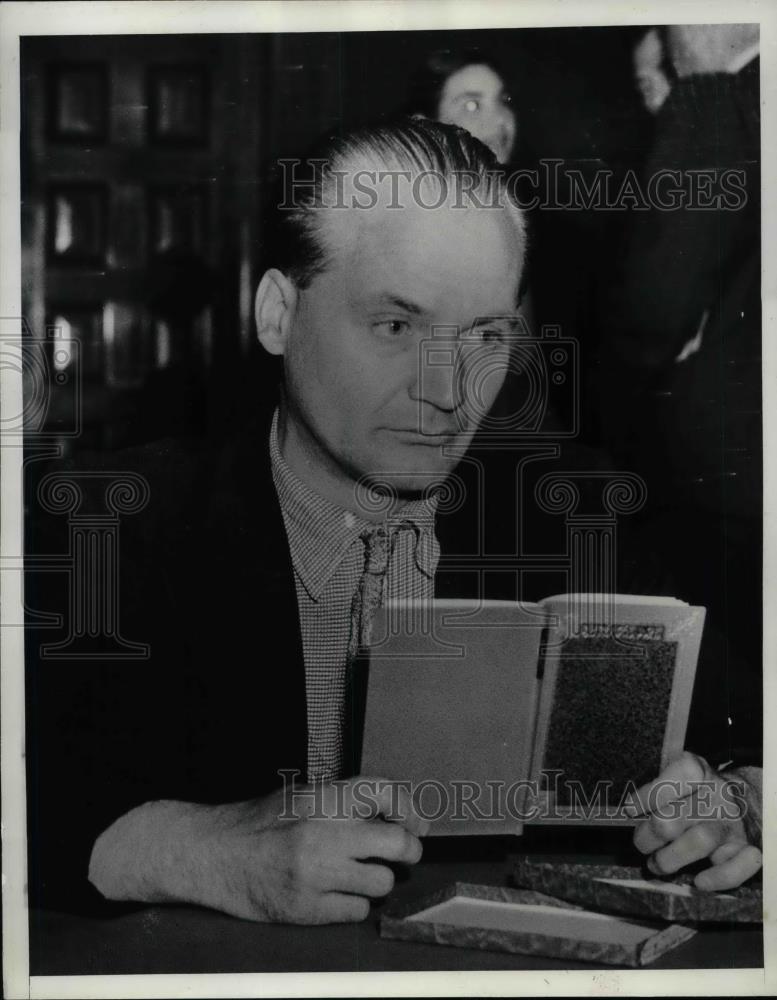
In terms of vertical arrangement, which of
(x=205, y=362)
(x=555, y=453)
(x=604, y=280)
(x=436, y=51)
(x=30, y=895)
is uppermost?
(x=436, y=51)

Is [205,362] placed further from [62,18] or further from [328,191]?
[62,18]

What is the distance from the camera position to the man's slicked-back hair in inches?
95.3

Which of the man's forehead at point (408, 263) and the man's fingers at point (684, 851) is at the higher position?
the man's forehead at point (408, 263)

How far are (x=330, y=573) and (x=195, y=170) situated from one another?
79 centimetres

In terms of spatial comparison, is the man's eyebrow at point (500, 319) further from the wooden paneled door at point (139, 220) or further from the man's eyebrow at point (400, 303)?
the wooden paneled door at point (139, 220)

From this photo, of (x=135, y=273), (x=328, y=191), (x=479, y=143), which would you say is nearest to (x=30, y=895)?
(x=135, y=273)

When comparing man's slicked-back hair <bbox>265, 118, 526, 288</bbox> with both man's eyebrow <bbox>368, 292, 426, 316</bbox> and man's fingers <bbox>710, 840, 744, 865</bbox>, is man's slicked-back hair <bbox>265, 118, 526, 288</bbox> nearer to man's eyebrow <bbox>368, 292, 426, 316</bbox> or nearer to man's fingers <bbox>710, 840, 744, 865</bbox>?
man's eyebrow <bbox>368, 292, 426, 316</bbox>

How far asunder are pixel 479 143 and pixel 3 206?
0.90 meters

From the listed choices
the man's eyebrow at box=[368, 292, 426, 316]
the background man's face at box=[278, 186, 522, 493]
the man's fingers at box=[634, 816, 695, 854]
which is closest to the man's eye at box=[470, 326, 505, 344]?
the background man's face at box=[278, 186, 522, 493]

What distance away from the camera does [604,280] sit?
2436mm

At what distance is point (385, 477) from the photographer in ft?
8.07

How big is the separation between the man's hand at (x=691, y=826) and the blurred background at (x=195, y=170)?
0.81 metres

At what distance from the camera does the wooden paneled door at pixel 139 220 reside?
2436mm

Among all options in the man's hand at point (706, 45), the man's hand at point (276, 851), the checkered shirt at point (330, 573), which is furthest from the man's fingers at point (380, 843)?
the man's hand at point (706, 45)
